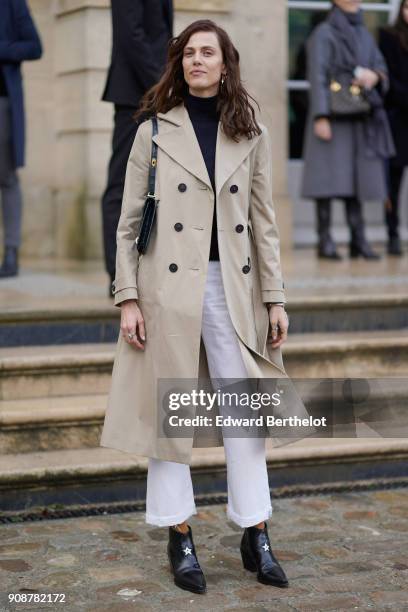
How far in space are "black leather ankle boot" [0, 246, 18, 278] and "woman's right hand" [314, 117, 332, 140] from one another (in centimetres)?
229

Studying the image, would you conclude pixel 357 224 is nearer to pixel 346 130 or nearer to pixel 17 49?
pixel 346 130

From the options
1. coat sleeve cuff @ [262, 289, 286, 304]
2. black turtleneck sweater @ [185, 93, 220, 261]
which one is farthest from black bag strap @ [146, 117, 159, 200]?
coat sleeve cuff @ [262, 289, 286, 304]

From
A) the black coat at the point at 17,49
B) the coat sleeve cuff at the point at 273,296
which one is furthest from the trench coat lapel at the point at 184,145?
the black coat at the point at 17,49

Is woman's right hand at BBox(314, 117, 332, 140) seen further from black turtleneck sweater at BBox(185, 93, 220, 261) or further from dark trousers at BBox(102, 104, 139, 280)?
black turtleneck sweater at BBox(185, 93, 220, 261)

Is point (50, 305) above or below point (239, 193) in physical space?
below

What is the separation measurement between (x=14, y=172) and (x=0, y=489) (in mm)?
2984

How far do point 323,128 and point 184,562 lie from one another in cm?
481

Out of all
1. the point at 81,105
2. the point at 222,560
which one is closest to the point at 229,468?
the point at 222,560

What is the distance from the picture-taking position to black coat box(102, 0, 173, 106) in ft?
19.9

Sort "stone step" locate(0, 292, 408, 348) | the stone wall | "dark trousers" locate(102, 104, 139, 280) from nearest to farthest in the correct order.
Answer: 1. "stone step" locate(0, 292, 408, 348)
2. "dark trousers" locate(102, 104, 139, 280)
3. the stone wall

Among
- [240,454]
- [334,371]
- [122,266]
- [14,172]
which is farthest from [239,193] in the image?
[14,172]

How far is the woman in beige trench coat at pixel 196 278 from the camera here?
13.6ft

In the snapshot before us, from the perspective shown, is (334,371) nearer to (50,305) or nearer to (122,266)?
(50,305)

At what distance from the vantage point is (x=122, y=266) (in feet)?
13.7
